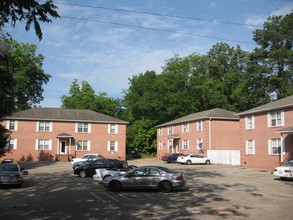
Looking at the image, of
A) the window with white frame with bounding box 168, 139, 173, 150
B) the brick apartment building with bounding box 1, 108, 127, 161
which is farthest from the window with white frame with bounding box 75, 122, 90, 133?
the window with white frame with bounding box 168, 139, 173, 150

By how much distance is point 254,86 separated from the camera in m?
67.7

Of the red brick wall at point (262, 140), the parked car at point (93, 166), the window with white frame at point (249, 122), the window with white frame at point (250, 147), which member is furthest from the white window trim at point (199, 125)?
the parked car at point (93, 166)

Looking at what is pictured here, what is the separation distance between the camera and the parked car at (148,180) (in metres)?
19.6

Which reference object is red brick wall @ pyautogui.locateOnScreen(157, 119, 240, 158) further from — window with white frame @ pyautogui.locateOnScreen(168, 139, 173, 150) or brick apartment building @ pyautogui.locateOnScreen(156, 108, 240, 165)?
window with white frame @ pyautogui.locateOnScreen(168, 139, 173, 150)

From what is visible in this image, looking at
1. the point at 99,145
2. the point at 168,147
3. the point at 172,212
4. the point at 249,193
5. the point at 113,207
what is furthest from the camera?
the point at 168,147

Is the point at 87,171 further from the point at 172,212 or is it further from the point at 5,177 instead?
the point at 172,212

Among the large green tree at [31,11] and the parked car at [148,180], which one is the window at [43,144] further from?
the large green tree at [31,11]

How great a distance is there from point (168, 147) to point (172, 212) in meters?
49.2

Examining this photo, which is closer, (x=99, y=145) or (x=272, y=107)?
(x=272, y=107)

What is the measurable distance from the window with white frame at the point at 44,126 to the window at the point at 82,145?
4.63 m

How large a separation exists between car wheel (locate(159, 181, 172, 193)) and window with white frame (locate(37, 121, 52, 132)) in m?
37.7

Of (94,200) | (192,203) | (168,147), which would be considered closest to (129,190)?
(94,200)

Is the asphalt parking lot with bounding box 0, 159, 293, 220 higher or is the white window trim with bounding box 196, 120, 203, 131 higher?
the white window trim with bounding box 196, 120, 203, 131

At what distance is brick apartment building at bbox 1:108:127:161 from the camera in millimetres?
52688
